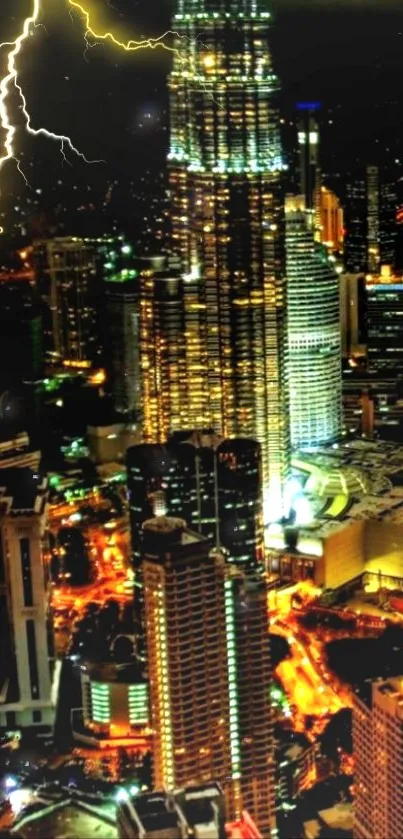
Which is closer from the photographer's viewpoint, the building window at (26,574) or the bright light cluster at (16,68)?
the bright light cluster at (16,68)

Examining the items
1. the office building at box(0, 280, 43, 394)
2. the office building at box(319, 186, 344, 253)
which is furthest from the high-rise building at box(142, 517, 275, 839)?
the office building at box(319, 186, 344, 253)

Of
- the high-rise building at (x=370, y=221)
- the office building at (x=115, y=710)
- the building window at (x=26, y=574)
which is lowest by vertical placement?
the office building at (x=115, y=710)

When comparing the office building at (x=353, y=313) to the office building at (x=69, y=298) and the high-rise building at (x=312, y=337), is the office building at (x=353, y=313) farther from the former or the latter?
the office building at (x=69, y=298)

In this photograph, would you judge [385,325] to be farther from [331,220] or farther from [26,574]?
[26,574]

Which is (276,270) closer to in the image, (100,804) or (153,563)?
(153,563)

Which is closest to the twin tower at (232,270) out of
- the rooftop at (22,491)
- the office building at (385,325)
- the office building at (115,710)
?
the office building at (385,325)

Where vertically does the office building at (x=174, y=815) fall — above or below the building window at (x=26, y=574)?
below
